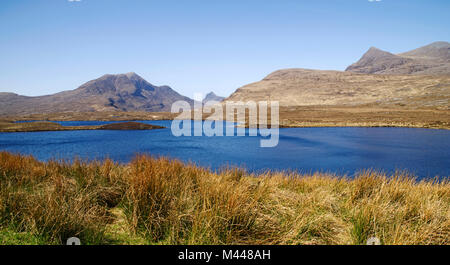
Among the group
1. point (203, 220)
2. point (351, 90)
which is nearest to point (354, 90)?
point (351, 90)

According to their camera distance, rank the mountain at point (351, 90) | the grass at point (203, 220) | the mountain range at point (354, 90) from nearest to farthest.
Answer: the grass at point (203, 220) → the mountain range at point (354, 90) → the mountain at point (351, 90)

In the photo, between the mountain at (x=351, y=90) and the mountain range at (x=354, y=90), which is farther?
the mountain at (x=351, y=90)

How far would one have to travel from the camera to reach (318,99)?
381ft

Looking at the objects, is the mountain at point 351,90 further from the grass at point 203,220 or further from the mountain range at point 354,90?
the grass at point 203,220

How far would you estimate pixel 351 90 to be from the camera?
119 metres

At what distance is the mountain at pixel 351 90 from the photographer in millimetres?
83875

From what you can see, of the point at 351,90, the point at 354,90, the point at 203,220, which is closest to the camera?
the point at 203,220

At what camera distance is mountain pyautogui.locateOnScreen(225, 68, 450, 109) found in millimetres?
83875

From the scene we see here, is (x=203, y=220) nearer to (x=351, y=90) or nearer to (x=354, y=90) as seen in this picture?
(x=354, y=90)

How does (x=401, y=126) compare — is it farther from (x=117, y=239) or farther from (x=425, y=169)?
(x=117, y=239)

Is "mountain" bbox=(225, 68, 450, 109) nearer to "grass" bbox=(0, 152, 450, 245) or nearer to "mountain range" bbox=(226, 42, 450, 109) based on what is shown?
"mountain range" bbox=(226, 42, 450, 109)

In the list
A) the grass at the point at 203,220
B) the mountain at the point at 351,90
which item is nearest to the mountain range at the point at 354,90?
the mountain at the point at 351,90
